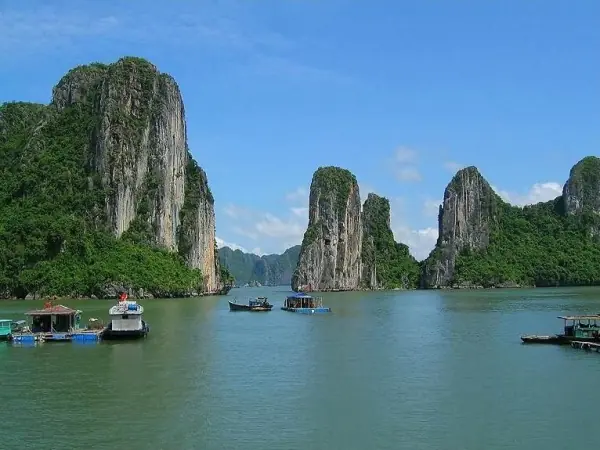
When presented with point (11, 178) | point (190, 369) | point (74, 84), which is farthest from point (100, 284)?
point (190, 369)

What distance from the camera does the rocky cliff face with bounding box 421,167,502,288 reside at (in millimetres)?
142875

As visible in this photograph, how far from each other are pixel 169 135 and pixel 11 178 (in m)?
20.5

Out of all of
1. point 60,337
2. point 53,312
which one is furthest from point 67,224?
point 60,337

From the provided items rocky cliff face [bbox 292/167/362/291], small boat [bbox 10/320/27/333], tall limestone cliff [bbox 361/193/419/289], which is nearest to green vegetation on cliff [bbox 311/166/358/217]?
rocky cliff face [bbox 292/167/362/291]

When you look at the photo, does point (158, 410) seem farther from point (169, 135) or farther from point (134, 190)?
point (169, 135)

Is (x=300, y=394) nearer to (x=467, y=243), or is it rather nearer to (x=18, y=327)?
(x=18, y=327)

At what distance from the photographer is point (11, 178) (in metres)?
96.3

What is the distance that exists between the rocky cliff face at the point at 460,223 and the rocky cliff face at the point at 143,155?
52.0 metres

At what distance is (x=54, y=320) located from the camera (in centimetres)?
3775

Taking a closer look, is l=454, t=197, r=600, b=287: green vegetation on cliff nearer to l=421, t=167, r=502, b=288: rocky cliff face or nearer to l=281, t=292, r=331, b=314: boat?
l=421, t=167, r=502, b=288: rocky cliff face

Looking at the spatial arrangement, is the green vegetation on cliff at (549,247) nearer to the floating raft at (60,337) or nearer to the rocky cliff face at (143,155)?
the rocky cliff face at (143,155)

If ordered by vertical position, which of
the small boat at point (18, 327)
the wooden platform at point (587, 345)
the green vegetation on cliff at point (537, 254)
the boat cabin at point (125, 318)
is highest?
the green vegetation on cliff at point (537, 254)

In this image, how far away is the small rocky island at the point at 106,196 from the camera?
83375 millimetres

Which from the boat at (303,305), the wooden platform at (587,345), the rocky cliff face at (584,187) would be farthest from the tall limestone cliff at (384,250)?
the wooden platform at (587,345)
